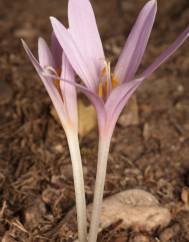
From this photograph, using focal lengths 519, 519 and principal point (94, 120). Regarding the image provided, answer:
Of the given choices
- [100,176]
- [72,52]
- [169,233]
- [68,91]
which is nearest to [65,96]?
[68,91]

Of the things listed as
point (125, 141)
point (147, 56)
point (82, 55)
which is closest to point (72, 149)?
point (82, 55)

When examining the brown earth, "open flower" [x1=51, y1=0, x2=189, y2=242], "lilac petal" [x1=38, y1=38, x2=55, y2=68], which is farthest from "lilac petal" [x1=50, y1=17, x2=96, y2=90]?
the brown earth

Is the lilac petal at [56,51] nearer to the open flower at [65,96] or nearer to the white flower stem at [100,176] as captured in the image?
the open flower at [65,96]

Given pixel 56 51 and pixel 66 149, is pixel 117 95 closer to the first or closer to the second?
pixel 56 51

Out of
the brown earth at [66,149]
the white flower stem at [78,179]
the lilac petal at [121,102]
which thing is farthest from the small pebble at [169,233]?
the lilac petal at [121,102]

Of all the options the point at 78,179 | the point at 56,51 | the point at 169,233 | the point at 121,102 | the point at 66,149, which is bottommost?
the point at 169,233

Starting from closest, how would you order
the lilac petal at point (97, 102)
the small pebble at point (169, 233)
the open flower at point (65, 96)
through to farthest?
1. the lilac petal at point (97, 102)
2. the open flower at point (65, 96)
3. the small pebble at point (169, 233)

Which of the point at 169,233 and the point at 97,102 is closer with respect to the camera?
the point at 97,102
